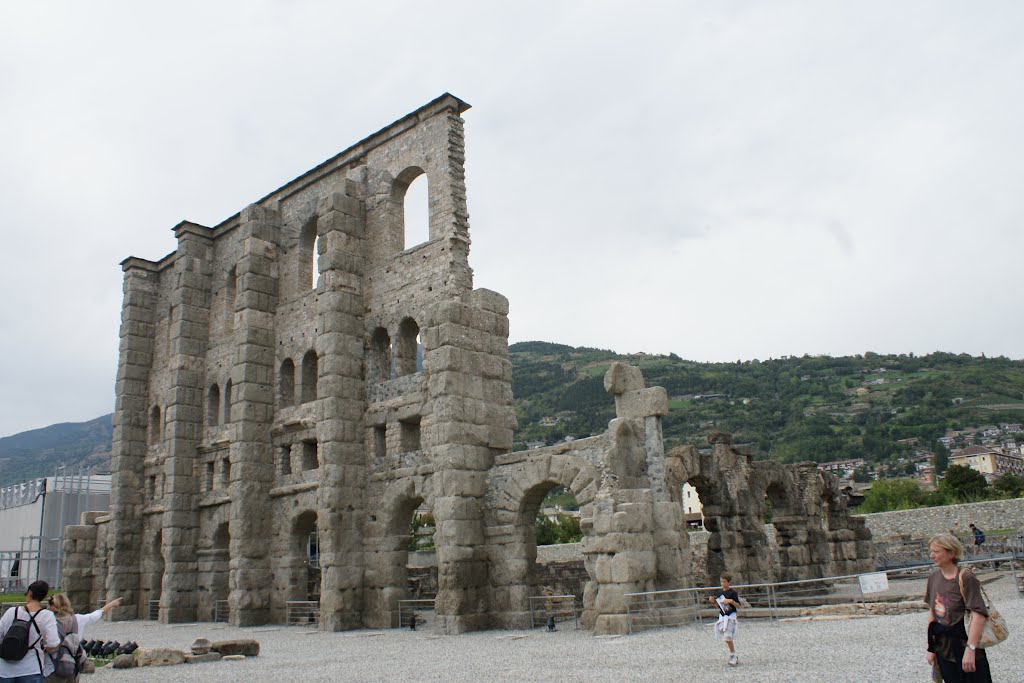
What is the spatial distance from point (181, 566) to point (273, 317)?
745 cm

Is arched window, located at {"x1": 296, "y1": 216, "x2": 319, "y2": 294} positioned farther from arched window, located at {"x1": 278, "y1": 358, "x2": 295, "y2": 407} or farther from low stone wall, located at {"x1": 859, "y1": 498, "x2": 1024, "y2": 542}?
low stone wall, located at {"x1": 859, "y1": 498, "x2": 1024, "y2": 542}

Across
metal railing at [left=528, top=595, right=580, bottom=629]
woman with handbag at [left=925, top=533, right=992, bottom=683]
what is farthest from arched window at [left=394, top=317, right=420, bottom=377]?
woman with handbag at [left=925, top=533, right=992, bottom=683]

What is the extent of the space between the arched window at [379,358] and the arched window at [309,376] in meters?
2.33

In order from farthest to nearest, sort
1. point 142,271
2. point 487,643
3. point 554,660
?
point 142,271 → point 487,643 → point 554,660

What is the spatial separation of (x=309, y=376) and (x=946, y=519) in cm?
2353

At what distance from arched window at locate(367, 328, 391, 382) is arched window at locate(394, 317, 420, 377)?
57 cm

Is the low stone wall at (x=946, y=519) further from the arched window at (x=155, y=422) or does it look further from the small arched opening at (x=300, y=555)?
the arched window at (x=155, y=422)

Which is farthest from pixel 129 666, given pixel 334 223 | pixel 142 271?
pixel 142 271

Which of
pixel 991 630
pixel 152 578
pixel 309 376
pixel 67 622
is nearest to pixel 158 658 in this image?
pixel 67 622

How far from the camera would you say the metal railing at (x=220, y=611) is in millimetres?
22109

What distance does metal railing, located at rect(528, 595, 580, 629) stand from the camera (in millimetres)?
15641

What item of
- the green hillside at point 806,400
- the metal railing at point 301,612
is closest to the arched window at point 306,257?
the metal railing at point 301,612

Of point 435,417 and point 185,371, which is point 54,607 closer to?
point 435,417

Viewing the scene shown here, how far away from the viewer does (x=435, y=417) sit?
17156mm
